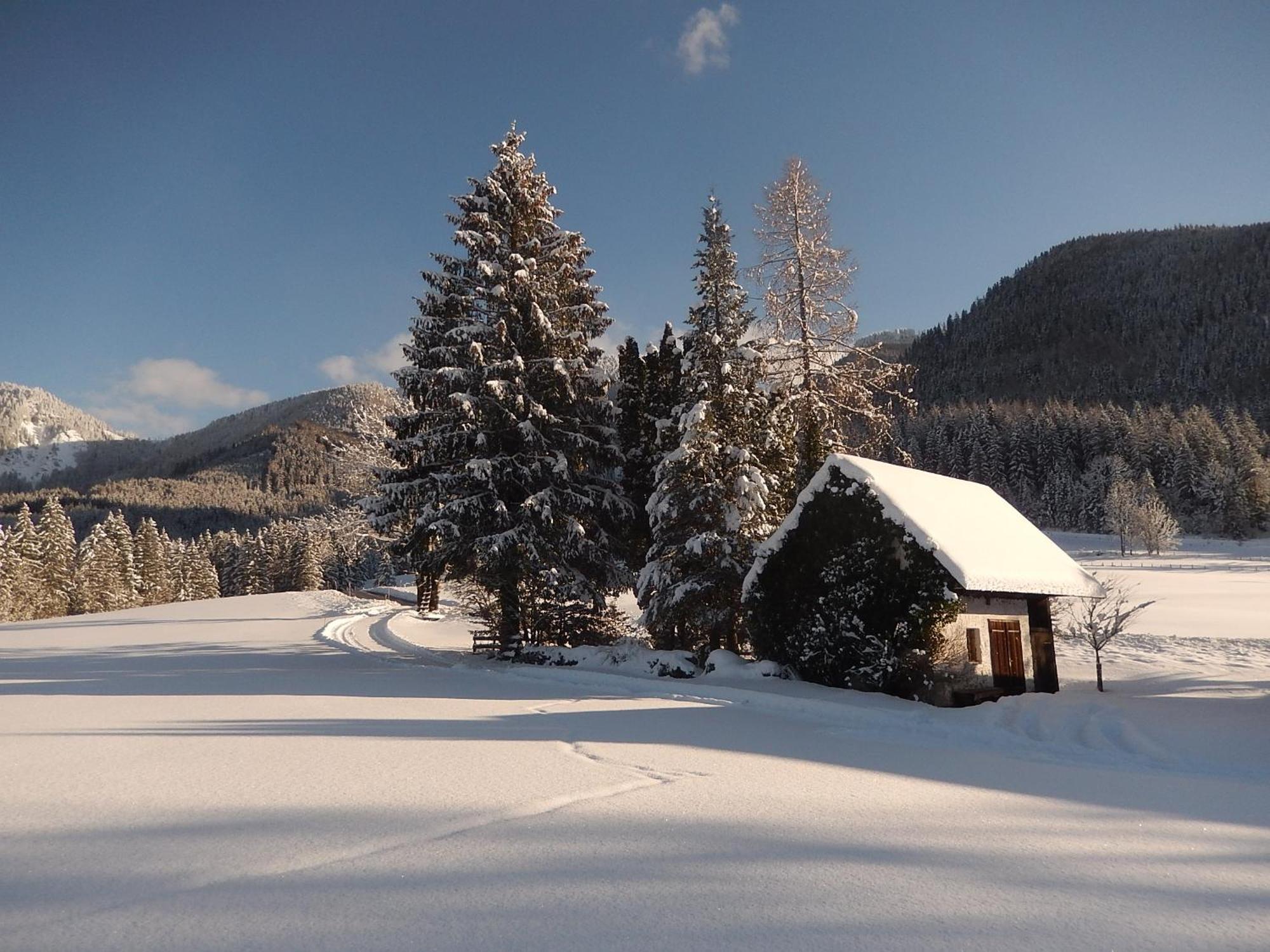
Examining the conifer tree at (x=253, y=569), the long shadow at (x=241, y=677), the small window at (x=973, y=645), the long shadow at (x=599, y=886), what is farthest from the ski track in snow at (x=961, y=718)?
the conifer tree at (x=253, y=569)

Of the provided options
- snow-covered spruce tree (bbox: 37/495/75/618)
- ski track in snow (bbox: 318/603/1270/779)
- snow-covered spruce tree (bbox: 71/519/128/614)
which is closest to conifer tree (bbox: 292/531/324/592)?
snow-covered spruce tree (bbox: 71/519/128/614)

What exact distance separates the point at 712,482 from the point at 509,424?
5940mm

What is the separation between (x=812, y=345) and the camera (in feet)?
64.5

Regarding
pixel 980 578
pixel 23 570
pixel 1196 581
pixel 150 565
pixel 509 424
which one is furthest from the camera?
pixel 150 565

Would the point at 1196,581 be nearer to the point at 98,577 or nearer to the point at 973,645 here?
the point at 973,645

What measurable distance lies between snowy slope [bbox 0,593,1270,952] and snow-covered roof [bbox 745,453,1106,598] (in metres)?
2.42

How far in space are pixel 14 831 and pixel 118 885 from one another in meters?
1.92

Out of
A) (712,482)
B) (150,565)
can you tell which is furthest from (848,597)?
(150,565)

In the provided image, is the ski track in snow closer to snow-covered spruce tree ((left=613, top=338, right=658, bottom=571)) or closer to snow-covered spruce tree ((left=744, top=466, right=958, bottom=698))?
snow-covered spruce tree ((left=744, top=466, right=958, bottom=698))

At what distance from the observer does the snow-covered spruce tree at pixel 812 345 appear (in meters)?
19.6

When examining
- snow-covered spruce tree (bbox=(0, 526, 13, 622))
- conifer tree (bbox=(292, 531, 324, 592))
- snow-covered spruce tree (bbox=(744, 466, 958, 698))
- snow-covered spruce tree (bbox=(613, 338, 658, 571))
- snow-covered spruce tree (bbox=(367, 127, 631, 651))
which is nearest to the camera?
snow-covered spruce tree (bbox=(744, 466, 958, 698))

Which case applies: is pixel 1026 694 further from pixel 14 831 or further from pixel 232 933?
pixel 14 831

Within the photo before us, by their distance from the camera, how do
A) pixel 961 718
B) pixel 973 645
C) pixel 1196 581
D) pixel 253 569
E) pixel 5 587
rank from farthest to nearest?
pixel 253 569 < pixel 5 587 < pixel 1196 581 < pixel 973 645 < pixel 961 718

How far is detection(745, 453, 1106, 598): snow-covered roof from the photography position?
43.6 ft
